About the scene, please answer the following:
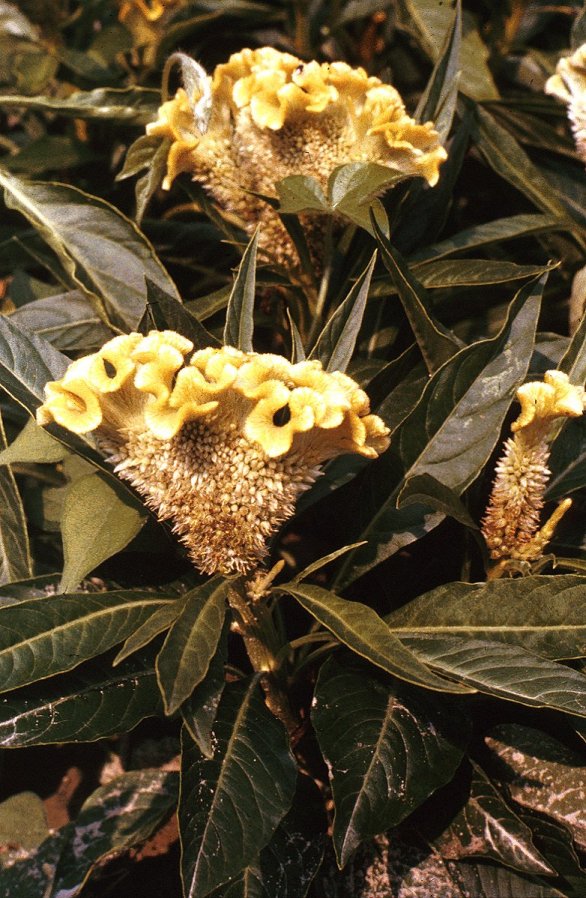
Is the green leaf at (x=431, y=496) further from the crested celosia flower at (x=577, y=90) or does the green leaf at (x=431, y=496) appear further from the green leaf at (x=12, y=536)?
the crested celosia flower at (x=577, y=90)

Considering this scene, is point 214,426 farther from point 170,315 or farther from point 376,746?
point 376,746

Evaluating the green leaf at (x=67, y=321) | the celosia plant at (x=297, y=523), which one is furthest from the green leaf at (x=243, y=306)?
the green leaf at (x=67, y=321)

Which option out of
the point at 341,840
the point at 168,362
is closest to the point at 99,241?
the point at 168,362

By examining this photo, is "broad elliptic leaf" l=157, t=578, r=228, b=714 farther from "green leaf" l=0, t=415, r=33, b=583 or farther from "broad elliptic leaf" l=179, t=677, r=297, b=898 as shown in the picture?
"green leaf" l=0, t=415, r=33, b=583

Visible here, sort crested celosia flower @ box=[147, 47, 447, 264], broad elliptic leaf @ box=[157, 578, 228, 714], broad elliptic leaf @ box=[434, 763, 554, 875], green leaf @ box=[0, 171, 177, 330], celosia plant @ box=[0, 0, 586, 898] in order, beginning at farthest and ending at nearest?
1. green leaf @ box=[0, 171, 177, 330]
2. crested celosia flower @ box=[147, 47, 447, 264]
3. broad elliptic leaf @ box=[434, 763, 554, 875]
4. celosia plant @ box=[0, 0, 586, 898]
5. broad elliptic leaf @ box=[157, 578, 228, 714]

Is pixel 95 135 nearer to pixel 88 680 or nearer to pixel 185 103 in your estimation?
A: pixel 185 103

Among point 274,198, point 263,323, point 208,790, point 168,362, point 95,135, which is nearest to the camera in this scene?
point 168,362

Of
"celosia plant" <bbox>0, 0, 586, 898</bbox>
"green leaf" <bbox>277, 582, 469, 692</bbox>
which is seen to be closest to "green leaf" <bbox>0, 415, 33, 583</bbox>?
"celosia plant" <bbox>0, 0, 586, 898</bbox>
